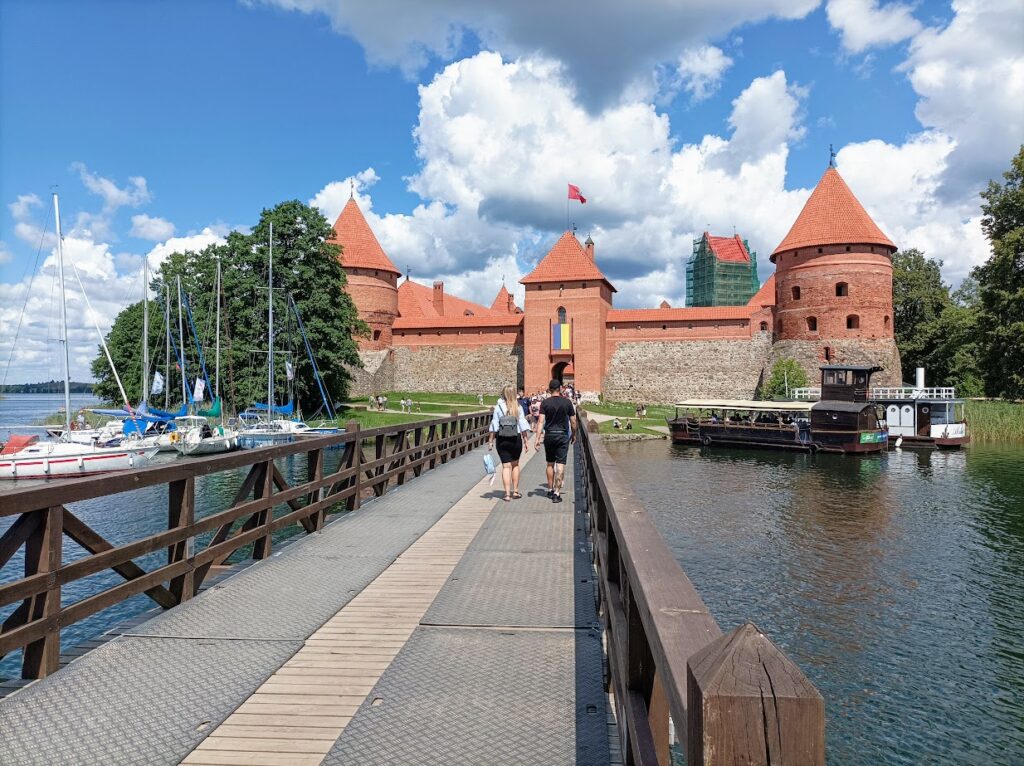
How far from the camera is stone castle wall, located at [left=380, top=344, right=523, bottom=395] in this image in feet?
148

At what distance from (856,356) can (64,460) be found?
35.5 metres

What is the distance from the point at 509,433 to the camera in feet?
27.4

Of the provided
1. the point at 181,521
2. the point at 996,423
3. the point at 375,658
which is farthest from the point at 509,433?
the point at 996,423

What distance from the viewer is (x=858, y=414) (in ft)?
89.2

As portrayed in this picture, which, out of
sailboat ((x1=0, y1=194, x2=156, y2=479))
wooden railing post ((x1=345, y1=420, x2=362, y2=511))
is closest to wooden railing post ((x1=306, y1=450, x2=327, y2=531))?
wooden railing post ((x1=345, y1=420, x2=362, y2=511))

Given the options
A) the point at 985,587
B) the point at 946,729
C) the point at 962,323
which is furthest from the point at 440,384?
the point at 946,729

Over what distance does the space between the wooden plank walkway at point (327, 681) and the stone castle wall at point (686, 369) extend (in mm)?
37779

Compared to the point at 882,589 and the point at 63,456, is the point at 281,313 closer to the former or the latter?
the point at 63,456

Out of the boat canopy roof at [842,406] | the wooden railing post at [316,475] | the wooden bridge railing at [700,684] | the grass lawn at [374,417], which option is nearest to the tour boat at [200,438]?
the grass lawn at [374,417]

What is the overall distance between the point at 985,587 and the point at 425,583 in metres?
9.15

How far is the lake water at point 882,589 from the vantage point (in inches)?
260

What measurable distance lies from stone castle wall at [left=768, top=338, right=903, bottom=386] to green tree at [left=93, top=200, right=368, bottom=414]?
23.6 m

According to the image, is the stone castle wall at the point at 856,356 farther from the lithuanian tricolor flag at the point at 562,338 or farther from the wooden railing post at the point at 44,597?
the wooden railing post at the point at 44,597

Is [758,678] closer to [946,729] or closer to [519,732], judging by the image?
[519,732]
